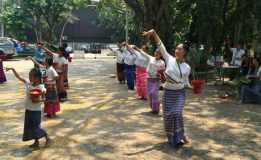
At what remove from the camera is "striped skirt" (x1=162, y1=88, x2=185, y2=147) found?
762cm

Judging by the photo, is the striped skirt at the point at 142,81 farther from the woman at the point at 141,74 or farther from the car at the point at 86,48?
the car at the point at 86,48

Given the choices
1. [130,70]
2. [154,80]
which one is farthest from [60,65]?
[130,70]

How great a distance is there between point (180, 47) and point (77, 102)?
570 cm

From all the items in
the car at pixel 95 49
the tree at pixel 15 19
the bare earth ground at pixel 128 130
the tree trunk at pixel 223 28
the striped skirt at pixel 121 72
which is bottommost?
the bare earth ground at pixel 128 130

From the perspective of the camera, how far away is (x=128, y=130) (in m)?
9.00

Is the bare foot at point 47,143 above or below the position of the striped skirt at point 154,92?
below

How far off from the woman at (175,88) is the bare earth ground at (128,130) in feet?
0.99

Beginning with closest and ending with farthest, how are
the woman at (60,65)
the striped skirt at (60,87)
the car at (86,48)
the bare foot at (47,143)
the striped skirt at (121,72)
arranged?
the bare foot at (47,143) → the woman at (60,65) → the striped skirt at (60,87) → the striped skirt at (121,72) → the car at (86,48)

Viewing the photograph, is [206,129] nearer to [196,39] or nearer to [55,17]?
[196,39]

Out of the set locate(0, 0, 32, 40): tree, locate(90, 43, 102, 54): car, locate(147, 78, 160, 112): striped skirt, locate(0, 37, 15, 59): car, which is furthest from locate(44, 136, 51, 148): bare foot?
locate(90, 43, 102, 54): car

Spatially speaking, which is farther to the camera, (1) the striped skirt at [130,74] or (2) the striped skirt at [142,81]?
(1) the striped skirt at [130,74]

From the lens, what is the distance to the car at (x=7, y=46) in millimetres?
31688

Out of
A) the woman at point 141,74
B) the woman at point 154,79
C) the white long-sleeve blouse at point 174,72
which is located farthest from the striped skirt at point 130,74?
the white long-sleeve blouse at point 174,72

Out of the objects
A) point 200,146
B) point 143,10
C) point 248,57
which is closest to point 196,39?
point 143,10
